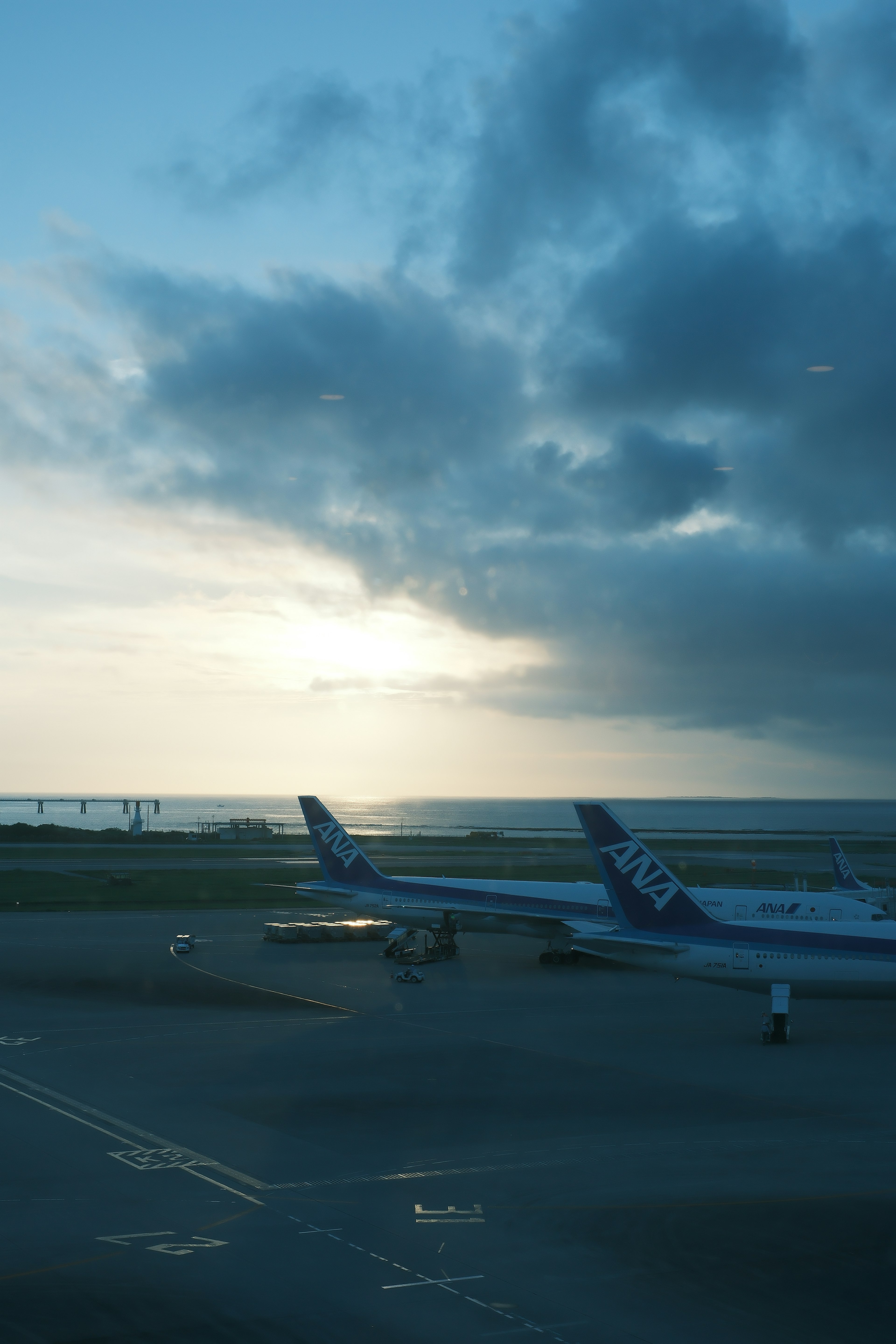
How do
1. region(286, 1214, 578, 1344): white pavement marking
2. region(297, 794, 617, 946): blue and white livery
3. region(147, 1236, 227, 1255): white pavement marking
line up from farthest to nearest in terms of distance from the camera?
region(297, 794, 617, 946): blue and white livery, region(147, 1236, 227, 1255): white pavement marking, region(286, 1214, 578, 1344): white pavement marking

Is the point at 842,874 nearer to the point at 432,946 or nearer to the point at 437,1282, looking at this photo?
the point at 432,946

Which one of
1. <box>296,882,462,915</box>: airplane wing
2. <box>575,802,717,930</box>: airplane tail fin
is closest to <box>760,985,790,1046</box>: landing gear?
<box>575,802,717,930</box>: airplane tail fin

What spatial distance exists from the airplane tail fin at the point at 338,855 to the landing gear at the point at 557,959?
9.56 meters

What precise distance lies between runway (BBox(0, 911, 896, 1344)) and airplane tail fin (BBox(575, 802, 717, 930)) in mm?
4124

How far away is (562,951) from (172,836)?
137951 mm

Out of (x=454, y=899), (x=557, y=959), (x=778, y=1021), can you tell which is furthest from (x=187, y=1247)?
(x=557, y=959)

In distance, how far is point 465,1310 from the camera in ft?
51.3

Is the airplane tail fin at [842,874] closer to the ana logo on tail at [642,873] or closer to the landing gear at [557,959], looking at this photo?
the landing gear at [557,959]

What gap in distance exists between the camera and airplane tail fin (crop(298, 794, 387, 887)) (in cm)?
6031

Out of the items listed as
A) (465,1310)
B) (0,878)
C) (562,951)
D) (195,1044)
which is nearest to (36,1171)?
(465,1310)

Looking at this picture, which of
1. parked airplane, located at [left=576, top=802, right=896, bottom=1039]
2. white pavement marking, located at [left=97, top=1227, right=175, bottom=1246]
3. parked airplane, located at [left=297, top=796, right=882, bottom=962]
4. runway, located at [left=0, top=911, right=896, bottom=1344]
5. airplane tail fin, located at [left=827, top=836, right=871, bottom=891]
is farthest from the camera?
airplane tail fin, located at [left=827, top=836, right=871, bottom=891]

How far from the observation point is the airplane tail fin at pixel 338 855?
60.3 meters

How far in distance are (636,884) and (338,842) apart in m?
26.4

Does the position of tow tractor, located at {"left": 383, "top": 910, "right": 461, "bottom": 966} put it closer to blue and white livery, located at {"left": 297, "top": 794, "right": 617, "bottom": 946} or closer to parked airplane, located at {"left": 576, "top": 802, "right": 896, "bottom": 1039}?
blue and white livery, located at {"left": 297, "top": 794, "right": 617, "bottom": 946}
